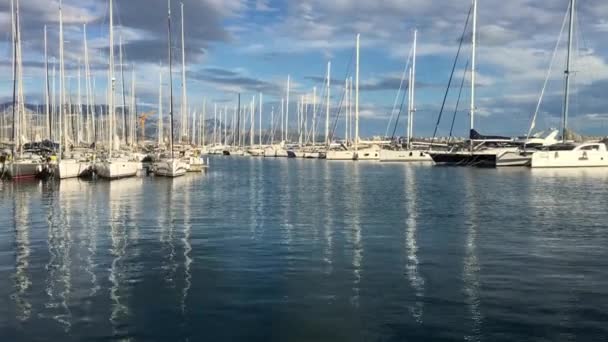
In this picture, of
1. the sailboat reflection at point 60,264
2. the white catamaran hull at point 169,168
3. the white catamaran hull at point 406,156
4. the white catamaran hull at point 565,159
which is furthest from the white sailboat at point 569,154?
the sailboat reflection at point 60,264

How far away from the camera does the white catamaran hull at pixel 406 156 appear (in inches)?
4286

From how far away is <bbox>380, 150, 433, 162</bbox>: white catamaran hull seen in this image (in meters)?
109

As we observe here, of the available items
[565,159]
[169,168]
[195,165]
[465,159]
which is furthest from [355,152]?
[169,168]

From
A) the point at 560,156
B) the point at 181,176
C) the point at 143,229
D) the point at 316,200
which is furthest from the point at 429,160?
the point at 143,229

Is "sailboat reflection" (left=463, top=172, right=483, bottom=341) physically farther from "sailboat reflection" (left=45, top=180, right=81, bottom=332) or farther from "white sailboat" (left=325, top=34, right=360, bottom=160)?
"white sailboat" (left=325, top=34, right=360, bottom=160)

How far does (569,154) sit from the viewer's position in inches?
3103

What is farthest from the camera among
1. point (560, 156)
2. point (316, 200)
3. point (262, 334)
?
point (560, 156)

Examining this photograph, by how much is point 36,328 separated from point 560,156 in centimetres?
7839

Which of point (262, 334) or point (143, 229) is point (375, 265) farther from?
point (143, 229)

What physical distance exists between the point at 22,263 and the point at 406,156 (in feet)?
317

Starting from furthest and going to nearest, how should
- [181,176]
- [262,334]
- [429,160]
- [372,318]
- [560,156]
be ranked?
[429,160] < [560,156] < [181,176] < [372,318] < [262,334]

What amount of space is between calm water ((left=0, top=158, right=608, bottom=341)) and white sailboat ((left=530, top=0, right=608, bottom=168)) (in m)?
49.8

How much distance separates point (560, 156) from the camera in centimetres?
7856

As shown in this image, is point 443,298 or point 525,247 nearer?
point 443,298
